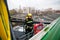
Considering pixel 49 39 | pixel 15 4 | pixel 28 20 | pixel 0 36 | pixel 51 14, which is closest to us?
pixel 0 36

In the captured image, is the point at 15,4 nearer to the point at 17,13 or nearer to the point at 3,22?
the point at 17,13

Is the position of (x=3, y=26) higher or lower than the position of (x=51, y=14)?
higher

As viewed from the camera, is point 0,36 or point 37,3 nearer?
point 0,36

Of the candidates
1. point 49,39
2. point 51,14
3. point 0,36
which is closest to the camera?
point 0,36

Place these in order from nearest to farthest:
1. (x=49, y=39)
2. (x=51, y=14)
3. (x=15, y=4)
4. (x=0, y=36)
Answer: (x=0, y=36) < (x=49, y=39) < (x=15, y=4) < (x=51, y=14)

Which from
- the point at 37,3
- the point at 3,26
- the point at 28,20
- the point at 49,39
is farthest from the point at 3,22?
the point at 37,3

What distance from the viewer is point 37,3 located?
3922 mm

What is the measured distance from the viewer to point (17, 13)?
367 cm

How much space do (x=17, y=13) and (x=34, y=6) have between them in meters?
0.52

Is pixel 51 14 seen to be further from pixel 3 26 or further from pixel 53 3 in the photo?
pixel 3 26

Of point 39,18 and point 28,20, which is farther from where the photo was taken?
point 39,18

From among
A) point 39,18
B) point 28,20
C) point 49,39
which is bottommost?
point 39,18

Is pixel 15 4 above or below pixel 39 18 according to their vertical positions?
above

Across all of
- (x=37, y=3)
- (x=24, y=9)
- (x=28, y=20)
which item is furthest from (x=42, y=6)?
(x=28, y=20)
